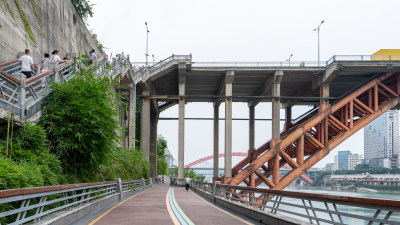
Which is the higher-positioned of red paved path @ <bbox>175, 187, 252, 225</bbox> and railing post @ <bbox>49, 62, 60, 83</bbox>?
railing post @ <bbox>49, 62, 60, 83</bbox>

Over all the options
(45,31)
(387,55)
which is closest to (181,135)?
(45,31)

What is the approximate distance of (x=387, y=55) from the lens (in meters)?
42.7

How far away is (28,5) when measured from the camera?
2014 centimetres

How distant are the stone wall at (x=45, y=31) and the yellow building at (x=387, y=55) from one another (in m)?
33.1

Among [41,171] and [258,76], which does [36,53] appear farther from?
[258,76]

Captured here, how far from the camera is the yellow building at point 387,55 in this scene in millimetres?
42406

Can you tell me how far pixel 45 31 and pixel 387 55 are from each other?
38136mm

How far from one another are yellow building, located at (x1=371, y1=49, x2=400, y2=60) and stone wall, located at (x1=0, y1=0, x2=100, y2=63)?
109 ft

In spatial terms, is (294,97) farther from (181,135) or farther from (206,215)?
(206,215)

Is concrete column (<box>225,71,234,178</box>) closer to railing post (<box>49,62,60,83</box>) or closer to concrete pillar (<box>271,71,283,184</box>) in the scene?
concrete pillar (<box>271,71,283,184</box>)

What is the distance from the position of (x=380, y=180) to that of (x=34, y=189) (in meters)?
86.2

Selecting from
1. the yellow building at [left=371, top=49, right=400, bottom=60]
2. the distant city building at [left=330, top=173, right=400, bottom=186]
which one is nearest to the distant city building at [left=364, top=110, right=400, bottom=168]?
the distant city building at [left=330, top=173, right=400, bottom=186]

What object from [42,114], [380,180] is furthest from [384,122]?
[42,114]

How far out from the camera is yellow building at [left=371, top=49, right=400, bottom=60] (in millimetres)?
42406
